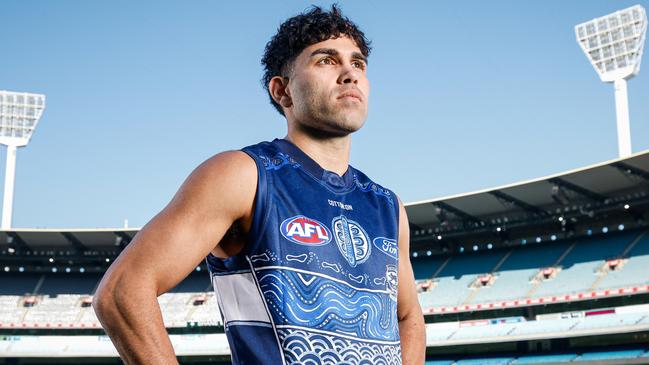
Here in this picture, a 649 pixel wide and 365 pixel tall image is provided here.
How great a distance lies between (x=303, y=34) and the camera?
2875 mm

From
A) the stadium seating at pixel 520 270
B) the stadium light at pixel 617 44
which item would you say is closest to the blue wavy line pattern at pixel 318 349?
the stadium seating at pixel 520 270

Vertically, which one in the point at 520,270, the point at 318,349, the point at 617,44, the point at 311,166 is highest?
the point at 617,44

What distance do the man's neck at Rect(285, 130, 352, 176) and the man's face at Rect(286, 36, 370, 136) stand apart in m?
0.04

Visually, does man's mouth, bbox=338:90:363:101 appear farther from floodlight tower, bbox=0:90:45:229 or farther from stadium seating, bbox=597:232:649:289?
floodlight tower, bbox=0:90:45:229

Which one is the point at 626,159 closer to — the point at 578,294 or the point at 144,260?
the point at 578,294

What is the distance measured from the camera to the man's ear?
2.96 m

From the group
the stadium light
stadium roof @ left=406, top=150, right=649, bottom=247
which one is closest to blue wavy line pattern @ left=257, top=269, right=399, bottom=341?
stadium roof @ left=406, top=150, right=649, bottom=247

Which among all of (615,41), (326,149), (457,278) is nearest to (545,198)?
(457,278)

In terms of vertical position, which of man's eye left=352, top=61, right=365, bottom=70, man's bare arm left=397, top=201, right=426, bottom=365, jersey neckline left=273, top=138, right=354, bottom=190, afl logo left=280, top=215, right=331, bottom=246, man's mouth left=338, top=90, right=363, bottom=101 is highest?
man's eye left=352, top=61, right=365, bottom=70

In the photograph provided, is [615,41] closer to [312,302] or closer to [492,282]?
[492,282]

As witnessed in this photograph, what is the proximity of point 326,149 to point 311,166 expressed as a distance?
149 millimetres

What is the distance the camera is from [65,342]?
125ft

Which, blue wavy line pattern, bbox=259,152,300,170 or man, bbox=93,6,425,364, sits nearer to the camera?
man, bbox=93,6,425,364

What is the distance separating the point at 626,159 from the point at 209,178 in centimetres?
2873
